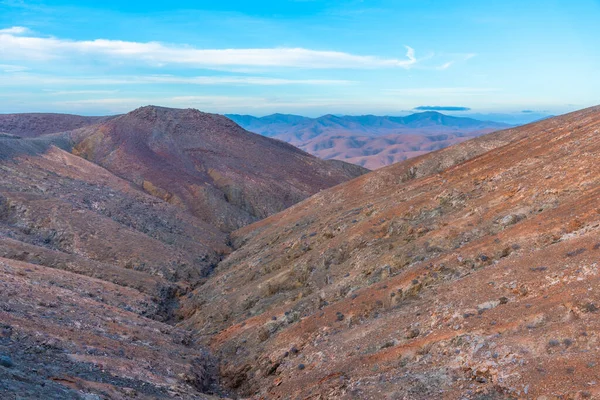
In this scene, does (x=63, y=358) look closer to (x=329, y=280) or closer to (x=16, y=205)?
(x=329, y=280)

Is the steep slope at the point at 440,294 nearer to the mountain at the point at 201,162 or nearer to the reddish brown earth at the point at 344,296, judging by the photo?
the reddish brown earth at the point at 344,296

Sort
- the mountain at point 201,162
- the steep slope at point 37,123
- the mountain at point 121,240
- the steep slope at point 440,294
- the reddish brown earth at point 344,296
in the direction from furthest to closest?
the steep slope at point 37,123, the mountain at point 201,162, the mountain at point 121,240, the reddish brown earth at point 344,296, the steep slope at point 440,294

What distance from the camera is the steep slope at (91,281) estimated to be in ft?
52.5

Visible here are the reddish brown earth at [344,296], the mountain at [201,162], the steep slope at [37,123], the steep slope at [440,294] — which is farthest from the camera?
the steep slope at [37,123]

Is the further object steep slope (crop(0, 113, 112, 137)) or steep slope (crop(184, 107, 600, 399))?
steep slope (crop(0, 113, 112, 137))

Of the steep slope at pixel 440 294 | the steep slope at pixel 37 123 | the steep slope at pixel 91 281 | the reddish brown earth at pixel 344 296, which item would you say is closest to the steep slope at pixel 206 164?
the steep slope at pixel 91 281

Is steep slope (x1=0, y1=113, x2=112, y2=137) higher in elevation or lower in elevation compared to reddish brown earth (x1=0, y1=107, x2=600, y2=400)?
higher

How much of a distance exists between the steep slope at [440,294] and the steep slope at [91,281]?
11.8ft

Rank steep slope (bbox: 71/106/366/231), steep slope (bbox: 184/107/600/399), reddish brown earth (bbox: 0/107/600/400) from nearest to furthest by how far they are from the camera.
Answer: steep slope (bbox: 184/107/600/399)
reddish brown earth (bbox: 0/107/600/400)
steep slope (bbox: 71/106/366/231)

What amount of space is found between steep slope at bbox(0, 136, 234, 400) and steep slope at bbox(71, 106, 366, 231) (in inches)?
401

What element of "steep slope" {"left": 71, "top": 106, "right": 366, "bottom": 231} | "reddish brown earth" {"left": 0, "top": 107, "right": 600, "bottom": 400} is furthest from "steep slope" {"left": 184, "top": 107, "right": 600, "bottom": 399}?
"steep slope" {"left": 71, "top": 106, "right": 366, "bottom": 231}

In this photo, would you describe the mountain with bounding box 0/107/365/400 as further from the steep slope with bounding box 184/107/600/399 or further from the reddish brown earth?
the steep slope with bounding box 184/107/600/399

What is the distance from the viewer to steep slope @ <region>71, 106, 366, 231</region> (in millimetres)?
70625

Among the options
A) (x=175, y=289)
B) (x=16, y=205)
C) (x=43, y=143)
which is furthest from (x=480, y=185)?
(x=43, y=143)
